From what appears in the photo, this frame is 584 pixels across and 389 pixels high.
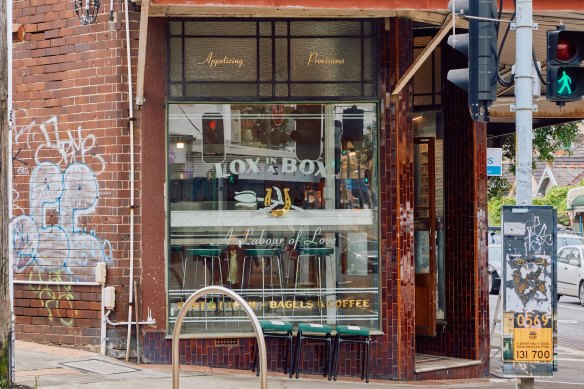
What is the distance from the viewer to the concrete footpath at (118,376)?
9.20 m

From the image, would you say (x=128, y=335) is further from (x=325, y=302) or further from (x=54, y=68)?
(x=54, y=68)

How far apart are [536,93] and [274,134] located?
11.9 ft

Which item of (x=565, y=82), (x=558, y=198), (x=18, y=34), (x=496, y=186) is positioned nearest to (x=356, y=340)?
(x=565, y=82)

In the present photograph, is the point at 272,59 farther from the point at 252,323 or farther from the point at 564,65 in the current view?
the point at 252,323

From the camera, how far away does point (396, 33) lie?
437 inches

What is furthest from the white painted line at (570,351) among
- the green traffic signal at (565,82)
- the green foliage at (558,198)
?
the green foliage at (558,198)

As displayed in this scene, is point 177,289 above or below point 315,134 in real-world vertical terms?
below

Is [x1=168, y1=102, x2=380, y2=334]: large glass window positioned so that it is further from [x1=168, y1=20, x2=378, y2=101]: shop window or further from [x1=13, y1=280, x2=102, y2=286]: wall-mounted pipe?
[x1=13, y1=280, x2=102, y2=286]: wall-mounted pipe

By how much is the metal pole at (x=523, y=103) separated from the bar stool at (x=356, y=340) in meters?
3.48

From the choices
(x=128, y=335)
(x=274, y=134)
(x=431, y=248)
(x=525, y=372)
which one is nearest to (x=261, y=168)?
(x=274, y=134)

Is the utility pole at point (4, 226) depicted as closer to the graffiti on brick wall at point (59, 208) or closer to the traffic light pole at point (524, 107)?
the graffiti on brick wall at point (59, 208)

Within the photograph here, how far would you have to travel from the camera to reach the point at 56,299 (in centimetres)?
1086

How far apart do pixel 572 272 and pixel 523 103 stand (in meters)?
17.2

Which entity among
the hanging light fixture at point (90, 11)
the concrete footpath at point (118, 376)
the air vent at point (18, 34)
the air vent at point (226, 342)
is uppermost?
the hanging light fixture at point (90, 11)
